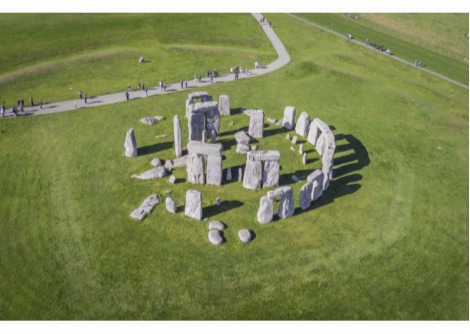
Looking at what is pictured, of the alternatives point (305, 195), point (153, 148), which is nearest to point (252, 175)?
point (305, 195)

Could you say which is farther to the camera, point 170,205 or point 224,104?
point 224,104

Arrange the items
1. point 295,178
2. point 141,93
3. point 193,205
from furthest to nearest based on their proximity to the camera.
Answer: point 141,93 → point 295,178 → point 193,205

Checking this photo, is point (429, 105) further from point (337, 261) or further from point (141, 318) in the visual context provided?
point (141, 318)

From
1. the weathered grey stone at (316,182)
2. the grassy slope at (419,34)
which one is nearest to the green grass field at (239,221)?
the weathered grey stone at (316,182)

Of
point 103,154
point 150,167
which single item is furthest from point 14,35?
point 150,167

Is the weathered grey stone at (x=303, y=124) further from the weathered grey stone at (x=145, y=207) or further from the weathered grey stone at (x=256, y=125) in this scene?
the weathered grey stone at (x=145, y=207)

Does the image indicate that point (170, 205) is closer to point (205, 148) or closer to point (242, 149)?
point (205, 148)

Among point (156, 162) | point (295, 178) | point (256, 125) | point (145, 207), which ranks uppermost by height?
point (256, 125)
